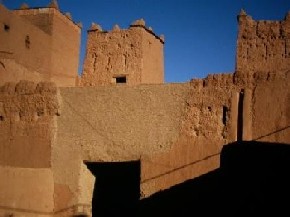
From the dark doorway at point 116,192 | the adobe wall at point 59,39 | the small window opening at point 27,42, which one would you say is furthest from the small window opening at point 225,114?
the adobe wall at point 59,39

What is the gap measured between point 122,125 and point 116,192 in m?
4.46

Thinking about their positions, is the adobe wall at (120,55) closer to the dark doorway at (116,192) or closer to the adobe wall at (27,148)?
the dark doorway at (116,192)

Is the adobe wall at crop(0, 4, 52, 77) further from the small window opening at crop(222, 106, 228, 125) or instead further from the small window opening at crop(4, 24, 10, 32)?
the small window opening at crop(222, 106, 228, 125)

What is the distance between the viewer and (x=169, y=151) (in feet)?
39.2

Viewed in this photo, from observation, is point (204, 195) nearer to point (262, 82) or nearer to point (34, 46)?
point (262, 82)

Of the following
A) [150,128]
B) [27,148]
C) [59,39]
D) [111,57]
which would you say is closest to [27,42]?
[59,39]

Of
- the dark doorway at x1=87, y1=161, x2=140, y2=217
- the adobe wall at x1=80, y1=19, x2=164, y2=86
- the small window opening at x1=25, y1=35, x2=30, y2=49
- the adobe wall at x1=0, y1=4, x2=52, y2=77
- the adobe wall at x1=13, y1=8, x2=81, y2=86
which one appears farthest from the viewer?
the adobe wall at x1=13, y1=8, x2=81, y2=86

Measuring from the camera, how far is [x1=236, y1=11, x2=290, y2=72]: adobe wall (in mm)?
16000

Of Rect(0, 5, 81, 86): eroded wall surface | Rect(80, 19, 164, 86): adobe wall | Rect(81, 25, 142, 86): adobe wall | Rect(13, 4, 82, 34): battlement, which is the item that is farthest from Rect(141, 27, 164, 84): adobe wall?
Rect(13, 4, 82, 34): battlement

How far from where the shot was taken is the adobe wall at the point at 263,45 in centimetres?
1600

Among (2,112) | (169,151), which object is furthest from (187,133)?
(2,112)

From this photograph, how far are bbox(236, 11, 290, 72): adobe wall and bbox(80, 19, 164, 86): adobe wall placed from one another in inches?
177

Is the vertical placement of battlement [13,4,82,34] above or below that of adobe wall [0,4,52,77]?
above

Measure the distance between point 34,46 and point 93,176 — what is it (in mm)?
7582
